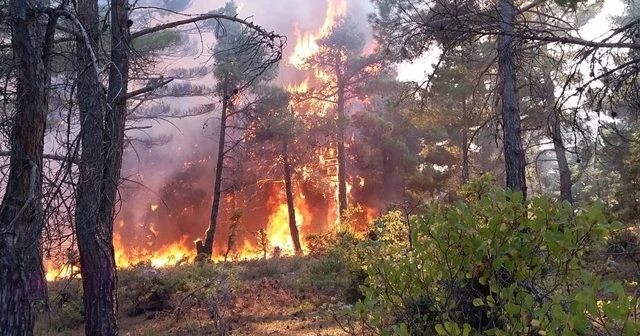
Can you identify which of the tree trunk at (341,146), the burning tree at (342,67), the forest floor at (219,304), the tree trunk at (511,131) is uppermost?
the burning tree at (342,67)

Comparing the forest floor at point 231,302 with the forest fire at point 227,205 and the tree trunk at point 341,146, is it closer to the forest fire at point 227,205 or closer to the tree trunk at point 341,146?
the tree trunk at point 341,146

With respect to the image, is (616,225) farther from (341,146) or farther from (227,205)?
(227,205)

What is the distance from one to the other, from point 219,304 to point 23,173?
388 cm

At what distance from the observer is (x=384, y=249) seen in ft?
14.8

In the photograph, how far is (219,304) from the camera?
23.3 feet

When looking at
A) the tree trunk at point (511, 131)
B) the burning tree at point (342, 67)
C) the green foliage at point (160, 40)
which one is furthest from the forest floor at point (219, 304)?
the burning tree at point (342, 67)

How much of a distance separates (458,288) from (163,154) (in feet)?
90.8

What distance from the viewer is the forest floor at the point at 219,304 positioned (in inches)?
293

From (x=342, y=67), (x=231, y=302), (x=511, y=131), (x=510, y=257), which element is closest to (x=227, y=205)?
(x=342, y=67)

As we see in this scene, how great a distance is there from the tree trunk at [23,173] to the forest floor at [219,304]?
3121 mm

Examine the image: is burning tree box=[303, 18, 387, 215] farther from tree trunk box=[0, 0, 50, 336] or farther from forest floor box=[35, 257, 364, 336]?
tree trunk box=[0, 0, 50, 336]

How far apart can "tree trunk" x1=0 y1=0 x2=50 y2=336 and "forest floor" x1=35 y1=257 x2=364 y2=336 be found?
10.2ft

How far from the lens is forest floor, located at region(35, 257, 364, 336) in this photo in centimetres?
744

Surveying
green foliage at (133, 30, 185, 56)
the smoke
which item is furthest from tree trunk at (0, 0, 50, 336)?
the smoke
